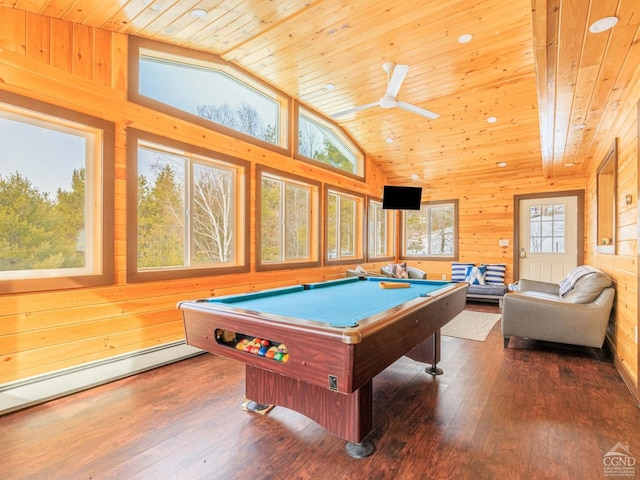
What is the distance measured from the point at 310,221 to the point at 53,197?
348 cm

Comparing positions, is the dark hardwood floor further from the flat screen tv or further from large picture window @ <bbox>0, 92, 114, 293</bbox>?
the flat screen tv

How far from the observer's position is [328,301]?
248cm

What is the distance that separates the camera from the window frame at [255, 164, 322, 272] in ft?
14.4

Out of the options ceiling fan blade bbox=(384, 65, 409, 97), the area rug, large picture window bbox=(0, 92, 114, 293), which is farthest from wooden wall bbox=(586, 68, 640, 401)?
large picture window bbox=(0, 92, 114, 293)

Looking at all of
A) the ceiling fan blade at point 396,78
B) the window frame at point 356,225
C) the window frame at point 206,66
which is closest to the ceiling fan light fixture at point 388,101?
the ceiling fan blade at point 396,78

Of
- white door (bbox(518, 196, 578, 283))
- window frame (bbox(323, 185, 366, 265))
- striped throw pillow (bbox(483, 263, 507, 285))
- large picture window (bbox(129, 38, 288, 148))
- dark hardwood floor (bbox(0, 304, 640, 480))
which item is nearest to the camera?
dark hardwood floor (bbox(0, 304, 640, 480))

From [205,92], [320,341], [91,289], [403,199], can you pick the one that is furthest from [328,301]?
[403,199]

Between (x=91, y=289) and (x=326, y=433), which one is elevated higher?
(x=91, y=289)

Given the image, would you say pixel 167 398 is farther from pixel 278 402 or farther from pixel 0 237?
pixel 0 237

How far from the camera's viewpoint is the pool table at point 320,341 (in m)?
1.49

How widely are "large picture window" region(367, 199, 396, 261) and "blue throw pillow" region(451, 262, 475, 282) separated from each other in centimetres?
141

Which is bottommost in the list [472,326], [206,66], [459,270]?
[472,326]

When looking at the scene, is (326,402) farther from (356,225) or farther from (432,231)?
(432,231)

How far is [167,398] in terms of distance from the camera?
2.55m
